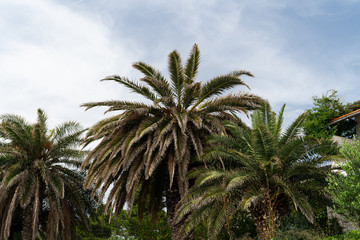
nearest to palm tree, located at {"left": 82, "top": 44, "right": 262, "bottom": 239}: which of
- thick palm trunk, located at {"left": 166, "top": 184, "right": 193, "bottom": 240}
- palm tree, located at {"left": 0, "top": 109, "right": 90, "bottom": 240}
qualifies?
thick palm trunk, located at {"left": 166, "top": 184, "right": 193, "bottom": 240}

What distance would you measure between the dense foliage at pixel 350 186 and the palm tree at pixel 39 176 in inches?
533

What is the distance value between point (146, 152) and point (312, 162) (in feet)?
22.5

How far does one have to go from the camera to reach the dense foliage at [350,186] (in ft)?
43.1

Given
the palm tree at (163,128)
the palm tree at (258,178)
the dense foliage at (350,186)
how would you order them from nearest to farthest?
the dense foliage at (350,186) → the palm tree at (258,178) → the palm tree at (163,128)

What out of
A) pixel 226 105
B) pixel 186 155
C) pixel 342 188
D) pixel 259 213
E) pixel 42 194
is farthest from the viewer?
pixel 42 194

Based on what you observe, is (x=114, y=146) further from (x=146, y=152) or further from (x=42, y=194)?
(x=42, y=194)

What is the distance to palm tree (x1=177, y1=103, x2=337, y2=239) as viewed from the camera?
14.4m

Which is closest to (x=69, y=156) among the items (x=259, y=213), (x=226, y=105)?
(x=226, y=105)

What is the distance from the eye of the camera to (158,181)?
18.9 meters

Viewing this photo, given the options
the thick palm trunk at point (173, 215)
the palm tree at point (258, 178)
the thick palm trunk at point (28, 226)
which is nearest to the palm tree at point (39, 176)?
the thick palm trunk at point (28, 226)

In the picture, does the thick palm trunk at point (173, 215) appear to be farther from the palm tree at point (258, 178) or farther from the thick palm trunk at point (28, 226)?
the thick palm trunk at point (28, 226)

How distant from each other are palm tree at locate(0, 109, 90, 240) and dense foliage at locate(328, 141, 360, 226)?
44.5 feet

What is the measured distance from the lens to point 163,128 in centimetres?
1633

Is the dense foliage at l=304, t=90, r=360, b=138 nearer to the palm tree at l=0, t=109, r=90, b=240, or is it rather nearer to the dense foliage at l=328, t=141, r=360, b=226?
the dense foliage at l=328, t=141, r=360, b=226
